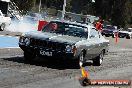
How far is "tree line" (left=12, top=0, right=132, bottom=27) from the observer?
70.7 meters

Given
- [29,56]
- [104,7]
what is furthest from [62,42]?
[104,7]

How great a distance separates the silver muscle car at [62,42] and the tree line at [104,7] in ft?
162

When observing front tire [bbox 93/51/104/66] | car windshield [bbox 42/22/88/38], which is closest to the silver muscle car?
car windshield [bbox 42/22/88/38]

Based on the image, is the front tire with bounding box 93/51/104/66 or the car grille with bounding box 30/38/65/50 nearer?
the car grille with bounding box 30/38/65/50

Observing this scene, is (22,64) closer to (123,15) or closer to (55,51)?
(55,51)

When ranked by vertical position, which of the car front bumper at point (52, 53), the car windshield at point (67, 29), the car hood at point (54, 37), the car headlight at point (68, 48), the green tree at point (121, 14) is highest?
the car windshield at point (67, 29)

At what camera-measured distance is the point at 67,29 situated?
13.9m

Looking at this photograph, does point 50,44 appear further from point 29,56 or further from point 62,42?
point 29,56

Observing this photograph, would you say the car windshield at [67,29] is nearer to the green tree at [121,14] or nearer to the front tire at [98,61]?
the front tire at [98,61]

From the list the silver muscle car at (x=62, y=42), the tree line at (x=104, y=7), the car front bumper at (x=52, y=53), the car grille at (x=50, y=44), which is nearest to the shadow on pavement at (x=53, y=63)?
the silver muscle car at (x=62, y=42)

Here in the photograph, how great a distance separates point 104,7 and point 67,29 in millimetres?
98972

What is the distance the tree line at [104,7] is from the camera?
70.7 meters

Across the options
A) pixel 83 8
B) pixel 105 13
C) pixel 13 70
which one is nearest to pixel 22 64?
pixel 13 70

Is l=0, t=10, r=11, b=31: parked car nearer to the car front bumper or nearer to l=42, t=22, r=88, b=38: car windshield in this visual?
l=42, t=22, r=88, b=38: car windshield
